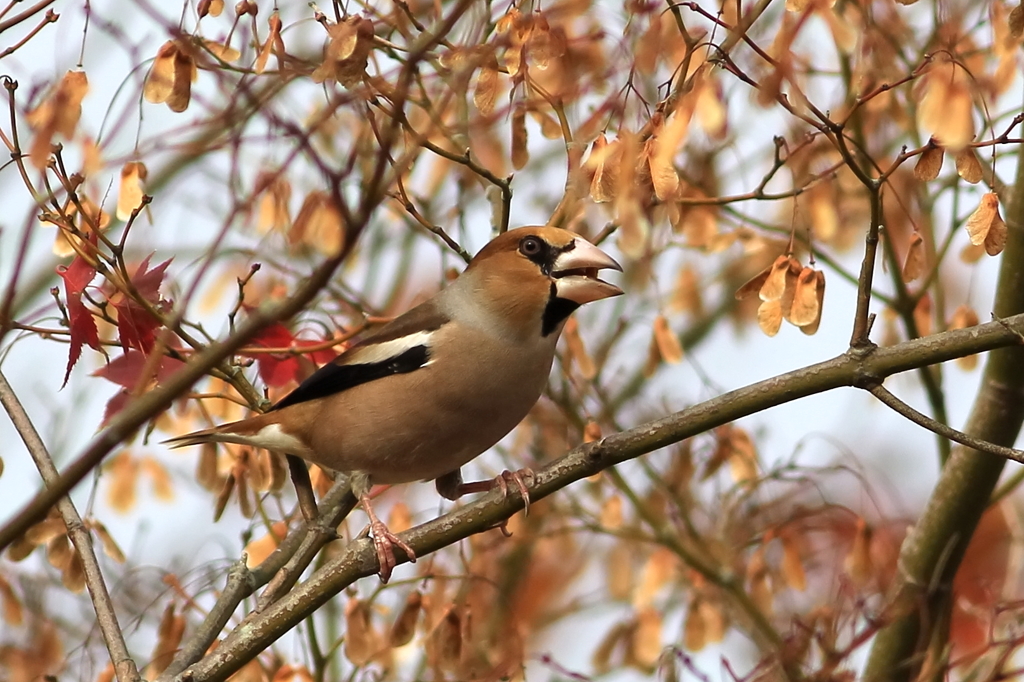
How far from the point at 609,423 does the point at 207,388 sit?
1587 mm

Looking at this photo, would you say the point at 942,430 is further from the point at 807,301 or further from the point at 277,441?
the point at 277,441

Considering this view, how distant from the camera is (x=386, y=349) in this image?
4180 millimetres

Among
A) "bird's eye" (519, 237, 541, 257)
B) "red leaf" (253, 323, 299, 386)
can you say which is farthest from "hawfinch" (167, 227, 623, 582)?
"red leaf" (253, 323, 299, 386)

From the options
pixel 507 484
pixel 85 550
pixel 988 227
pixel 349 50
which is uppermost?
pixel 349 50

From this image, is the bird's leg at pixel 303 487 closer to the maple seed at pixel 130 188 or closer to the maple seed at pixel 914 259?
the maple seed at pixel 130 188

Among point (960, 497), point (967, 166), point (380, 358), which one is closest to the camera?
point (967, 166)

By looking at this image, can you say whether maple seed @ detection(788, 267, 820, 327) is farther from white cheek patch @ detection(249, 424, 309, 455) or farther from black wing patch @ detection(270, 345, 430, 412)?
white cheek patch @ detection(249, 424, 309, 455)

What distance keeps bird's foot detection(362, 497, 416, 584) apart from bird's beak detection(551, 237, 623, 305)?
2.99 ft

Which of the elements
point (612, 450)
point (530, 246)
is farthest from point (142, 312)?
point (612, 450)

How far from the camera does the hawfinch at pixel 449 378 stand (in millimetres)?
3949

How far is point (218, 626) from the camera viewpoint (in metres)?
3.26

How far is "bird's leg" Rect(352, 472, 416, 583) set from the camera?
10.5ft

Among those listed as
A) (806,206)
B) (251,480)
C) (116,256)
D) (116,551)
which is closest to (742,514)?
(806,206)

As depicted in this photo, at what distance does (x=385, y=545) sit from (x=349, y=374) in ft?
2.95
